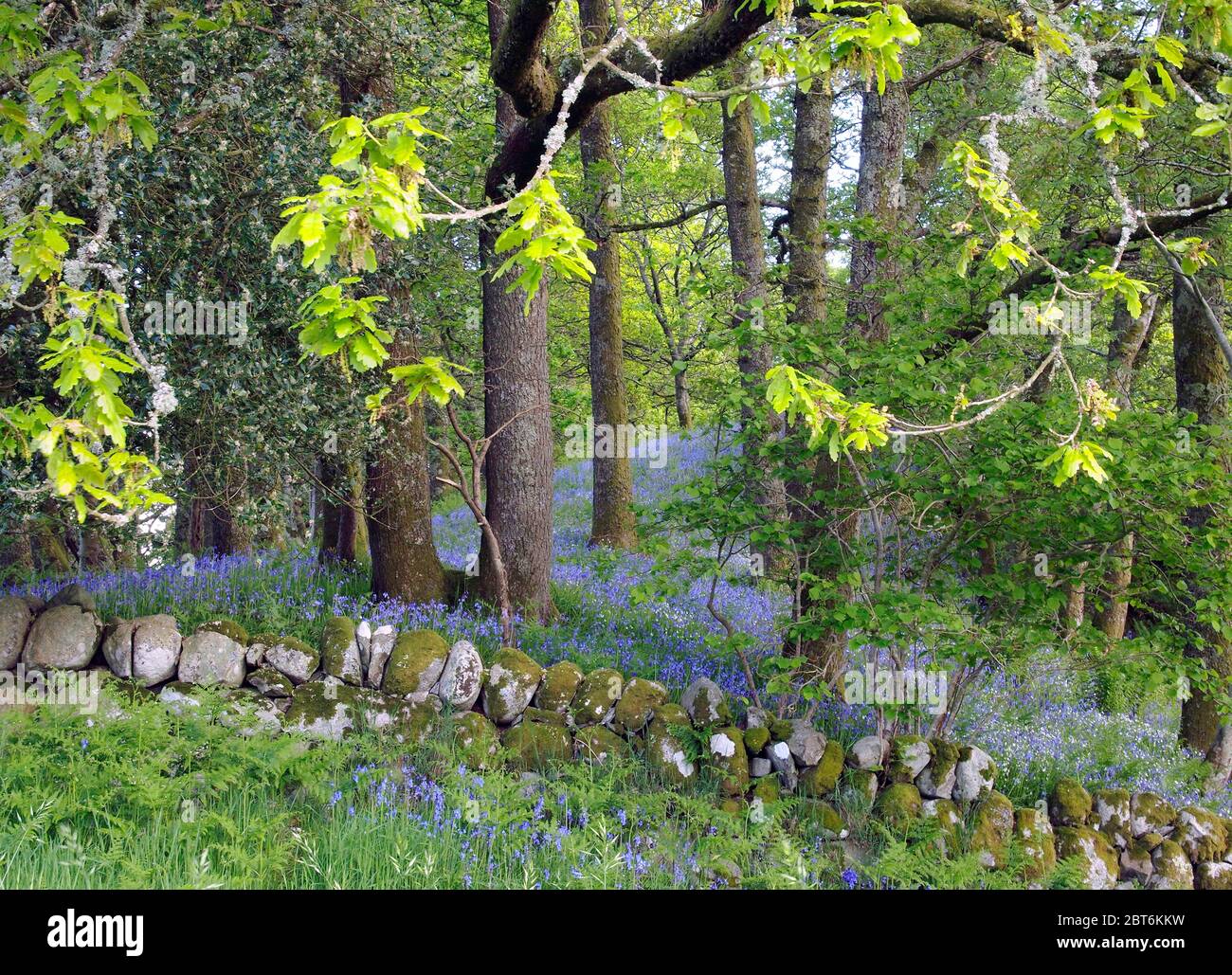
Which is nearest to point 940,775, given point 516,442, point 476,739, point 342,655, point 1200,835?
point 1200,835

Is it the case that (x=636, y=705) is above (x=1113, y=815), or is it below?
above

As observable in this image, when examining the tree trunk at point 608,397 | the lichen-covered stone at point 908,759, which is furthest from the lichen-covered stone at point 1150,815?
the tree trunk at point 608,397

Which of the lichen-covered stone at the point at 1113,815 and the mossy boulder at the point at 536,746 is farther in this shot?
the lichen-covered stone at the point at 1113,815

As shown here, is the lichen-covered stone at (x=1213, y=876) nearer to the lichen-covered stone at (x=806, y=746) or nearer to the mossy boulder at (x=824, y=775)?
the mossy boulder at (x=824, y=775)

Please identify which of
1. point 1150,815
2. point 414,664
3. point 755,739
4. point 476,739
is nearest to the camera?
point 476,739

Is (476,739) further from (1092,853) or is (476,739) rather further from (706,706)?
(1092,853)

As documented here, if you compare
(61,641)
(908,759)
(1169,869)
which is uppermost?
(61,641)

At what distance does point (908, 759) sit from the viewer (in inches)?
255

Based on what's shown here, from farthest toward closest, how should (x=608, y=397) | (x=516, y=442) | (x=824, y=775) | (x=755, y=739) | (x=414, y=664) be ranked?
1. (x=608, y=397)
2. (x=516, y=442)
3. (x=414, y=664)
4. (x=755, y=739)
5. (x=824, y=775)

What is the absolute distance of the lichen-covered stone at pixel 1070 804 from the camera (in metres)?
6.58

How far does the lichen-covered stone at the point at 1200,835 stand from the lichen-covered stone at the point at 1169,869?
125mm

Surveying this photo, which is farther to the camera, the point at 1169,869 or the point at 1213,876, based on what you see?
the point at 1213,876

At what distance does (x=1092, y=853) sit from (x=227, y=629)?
20.3ft
